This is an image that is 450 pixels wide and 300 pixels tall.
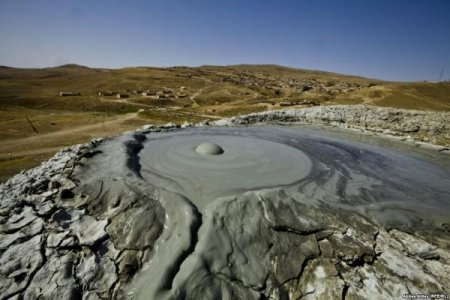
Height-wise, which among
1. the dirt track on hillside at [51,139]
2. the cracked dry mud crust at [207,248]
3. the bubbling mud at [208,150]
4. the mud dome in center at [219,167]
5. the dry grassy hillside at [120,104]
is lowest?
the dirt track on hillside at [51,139]

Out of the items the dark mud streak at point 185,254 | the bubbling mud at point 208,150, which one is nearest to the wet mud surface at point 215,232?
the dark mud streak at point 185,254

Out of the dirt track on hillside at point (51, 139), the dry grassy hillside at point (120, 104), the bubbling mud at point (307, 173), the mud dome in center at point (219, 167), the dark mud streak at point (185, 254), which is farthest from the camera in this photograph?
the dry grassy hillside at point (120, 104)

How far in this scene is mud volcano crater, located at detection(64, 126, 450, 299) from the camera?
322 cm

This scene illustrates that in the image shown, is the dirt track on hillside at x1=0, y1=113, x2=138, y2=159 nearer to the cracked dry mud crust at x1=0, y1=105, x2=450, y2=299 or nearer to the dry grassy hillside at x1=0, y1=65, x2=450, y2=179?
the dry grassy hillside at x1=0, y1=65, x2=450, y2=179

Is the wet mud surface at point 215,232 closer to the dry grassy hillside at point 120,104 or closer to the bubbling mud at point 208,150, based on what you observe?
the bubbling mud at point 208,150

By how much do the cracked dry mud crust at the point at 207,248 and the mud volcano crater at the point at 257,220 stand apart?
16mm

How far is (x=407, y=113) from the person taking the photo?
48.4ft

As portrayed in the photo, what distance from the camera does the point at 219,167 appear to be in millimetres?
5941

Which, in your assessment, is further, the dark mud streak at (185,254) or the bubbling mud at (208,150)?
the bubbling mud at (208,150)

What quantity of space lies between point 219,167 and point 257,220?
2.18m

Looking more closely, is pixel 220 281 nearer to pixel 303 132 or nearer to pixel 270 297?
pixel 270 297

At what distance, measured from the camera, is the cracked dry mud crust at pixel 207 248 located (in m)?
3.17

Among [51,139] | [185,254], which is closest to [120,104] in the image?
[51,139]

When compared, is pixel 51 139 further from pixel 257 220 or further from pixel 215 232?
pixel 257 220
